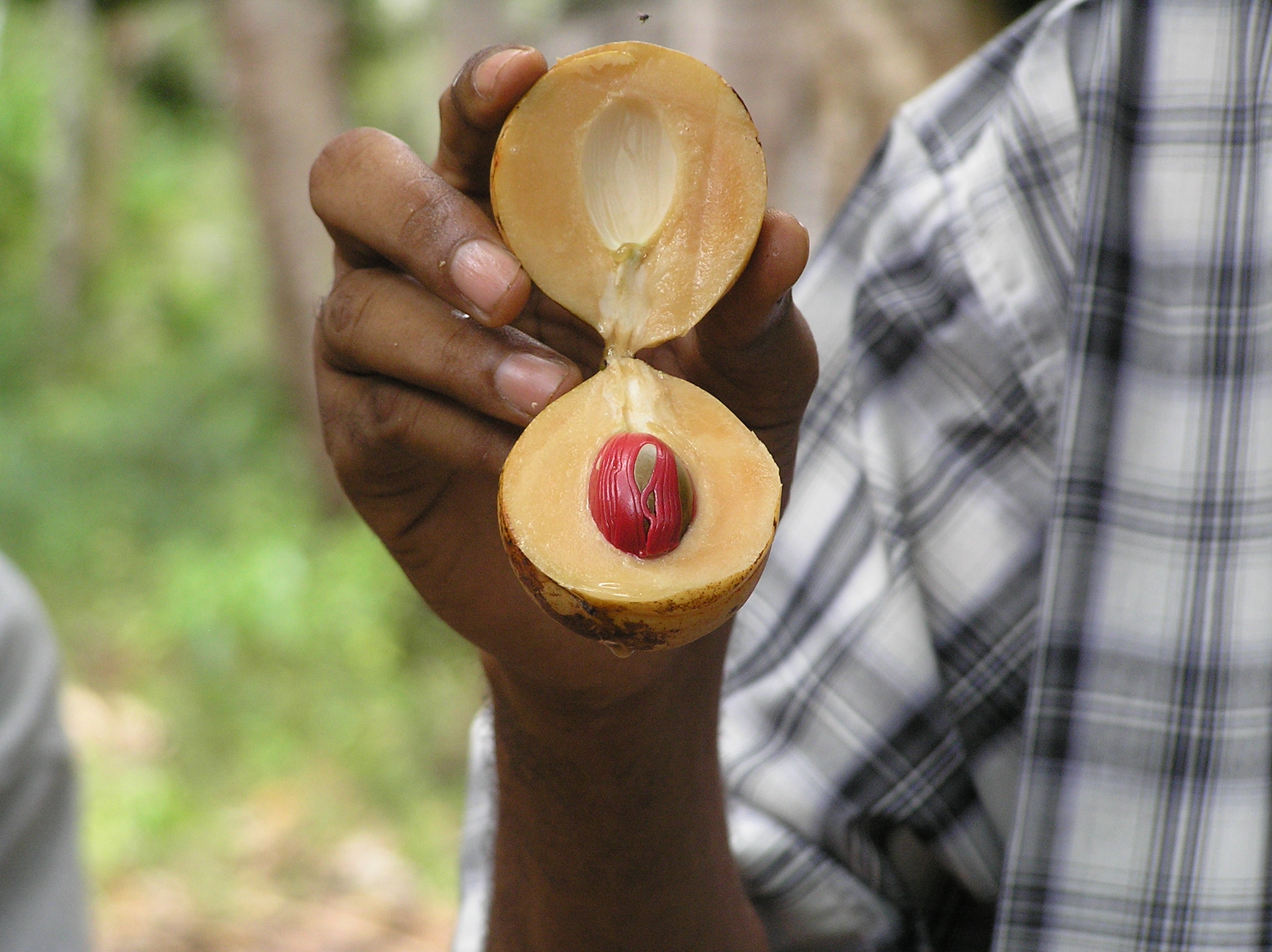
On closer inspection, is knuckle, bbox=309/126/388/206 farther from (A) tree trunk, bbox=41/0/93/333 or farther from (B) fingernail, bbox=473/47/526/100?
(A) tree trunk, bbox=41/0/93/333

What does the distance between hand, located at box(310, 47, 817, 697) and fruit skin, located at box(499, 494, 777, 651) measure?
0.08m

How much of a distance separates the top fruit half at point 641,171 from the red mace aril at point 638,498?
0.08 meters

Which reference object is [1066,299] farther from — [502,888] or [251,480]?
[251,480]

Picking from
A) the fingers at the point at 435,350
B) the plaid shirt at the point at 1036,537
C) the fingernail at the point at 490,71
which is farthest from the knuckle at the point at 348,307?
the plaid shirt at the point at 1036,537

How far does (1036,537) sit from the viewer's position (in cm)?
95

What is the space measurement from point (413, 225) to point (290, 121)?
9.13ft

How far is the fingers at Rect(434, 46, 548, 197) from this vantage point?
58 cm

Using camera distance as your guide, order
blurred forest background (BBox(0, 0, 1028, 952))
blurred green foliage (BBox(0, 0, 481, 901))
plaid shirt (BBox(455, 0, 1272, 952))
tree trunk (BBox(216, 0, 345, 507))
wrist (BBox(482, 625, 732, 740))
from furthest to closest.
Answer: tree trunk (BBox(216, 0, 345, 507)) < blurred green foliage (BBox(0, 0, 481, 901)) < blurred forest background (BBox(0, 0, 1028, 952)) < plaid shirt (BBox(455, 0, 1272, 952)) < wrist (BBox(482, 625, 732, 740))

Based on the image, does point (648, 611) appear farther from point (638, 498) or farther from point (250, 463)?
point (250, 463)

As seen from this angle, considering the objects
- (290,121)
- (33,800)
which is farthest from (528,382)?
(290,121)

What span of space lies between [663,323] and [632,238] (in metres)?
0.06

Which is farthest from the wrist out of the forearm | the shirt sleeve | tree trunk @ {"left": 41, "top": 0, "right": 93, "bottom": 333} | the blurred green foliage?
tree trunk @ {"left": 41, "top": 0, "right": 93, "bottom": 333}

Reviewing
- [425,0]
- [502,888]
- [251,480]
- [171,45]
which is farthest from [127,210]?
→ [502,888]

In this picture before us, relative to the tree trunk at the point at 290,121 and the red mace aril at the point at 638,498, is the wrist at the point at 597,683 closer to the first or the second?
the red mace aril at the point at 638,498
